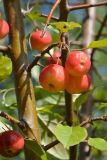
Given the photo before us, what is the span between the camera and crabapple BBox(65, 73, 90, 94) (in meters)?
1.14

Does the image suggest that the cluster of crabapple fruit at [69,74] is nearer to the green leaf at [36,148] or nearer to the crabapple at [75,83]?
the crabapple at [75,83]

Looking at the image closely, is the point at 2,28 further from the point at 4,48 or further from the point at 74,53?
the point at 74,53

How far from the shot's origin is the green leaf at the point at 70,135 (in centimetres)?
105

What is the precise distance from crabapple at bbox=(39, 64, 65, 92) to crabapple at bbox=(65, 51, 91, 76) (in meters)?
0.02

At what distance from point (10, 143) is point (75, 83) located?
0.67ft

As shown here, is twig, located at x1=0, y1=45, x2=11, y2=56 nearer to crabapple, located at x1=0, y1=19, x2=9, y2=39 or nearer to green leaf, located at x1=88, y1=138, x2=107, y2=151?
crabapple, located at x1=0, y1=19, x2=9, y2=39

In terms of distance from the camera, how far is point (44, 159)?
1114 millimetres

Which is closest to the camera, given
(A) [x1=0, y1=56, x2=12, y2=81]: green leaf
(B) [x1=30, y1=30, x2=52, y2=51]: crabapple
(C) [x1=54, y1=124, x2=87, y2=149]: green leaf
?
(C) [x1=54, y1=124, x2=87, y2=149]: green leaf

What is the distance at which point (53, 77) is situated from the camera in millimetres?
1156

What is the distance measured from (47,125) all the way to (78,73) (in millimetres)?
442

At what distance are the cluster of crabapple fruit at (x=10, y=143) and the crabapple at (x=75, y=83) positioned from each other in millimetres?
158

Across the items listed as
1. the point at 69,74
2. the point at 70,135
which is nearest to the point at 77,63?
the point at 69,74

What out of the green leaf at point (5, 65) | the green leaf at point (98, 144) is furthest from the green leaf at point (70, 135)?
the green leaf at point (5, 65)

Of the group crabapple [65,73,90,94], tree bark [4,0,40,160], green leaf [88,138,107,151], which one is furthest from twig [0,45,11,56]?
green leaf [88,138,107,151]
